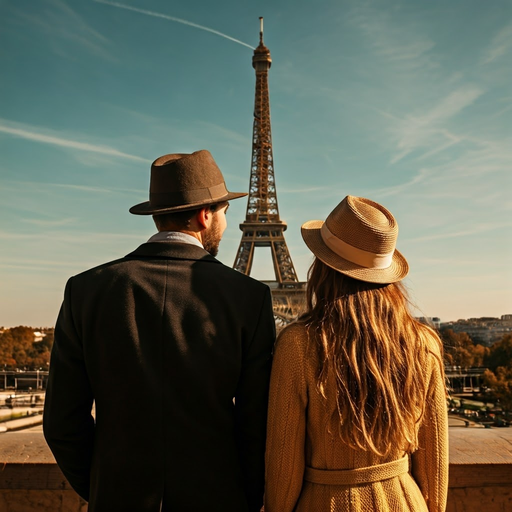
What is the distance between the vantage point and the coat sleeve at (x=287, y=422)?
2266 millimetres

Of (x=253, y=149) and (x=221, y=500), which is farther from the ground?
(x=253, y=149)

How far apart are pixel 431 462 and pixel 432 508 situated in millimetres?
185

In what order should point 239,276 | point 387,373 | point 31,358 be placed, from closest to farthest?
point 387,373
point 239,276
point 31,358

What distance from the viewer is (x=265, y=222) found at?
4584 centimetres

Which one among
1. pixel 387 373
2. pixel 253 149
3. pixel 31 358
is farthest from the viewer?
pixel 31 358

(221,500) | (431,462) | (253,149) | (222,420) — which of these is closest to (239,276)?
(222,420)

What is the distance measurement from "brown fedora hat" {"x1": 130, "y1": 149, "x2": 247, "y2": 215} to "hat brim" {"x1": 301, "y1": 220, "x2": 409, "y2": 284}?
0.41m

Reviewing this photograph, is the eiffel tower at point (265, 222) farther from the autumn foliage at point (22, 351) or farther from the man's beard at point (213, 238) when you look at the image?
the man's beard at point (213, 238)

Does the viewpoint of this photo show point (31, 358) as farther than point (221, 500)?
Yes

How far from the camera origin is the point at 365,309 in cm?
229

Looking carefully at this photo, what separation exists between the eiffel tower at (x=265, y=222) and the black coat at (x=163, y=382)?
133 ft

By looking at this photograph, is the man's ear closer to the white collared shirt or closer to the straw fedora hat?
the white collared shirt

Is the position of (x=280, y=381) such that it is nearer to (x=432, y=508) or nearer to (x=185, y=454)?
(x=185, y=454)

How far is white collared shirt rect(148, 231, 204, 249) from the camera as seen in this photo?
2.41m
